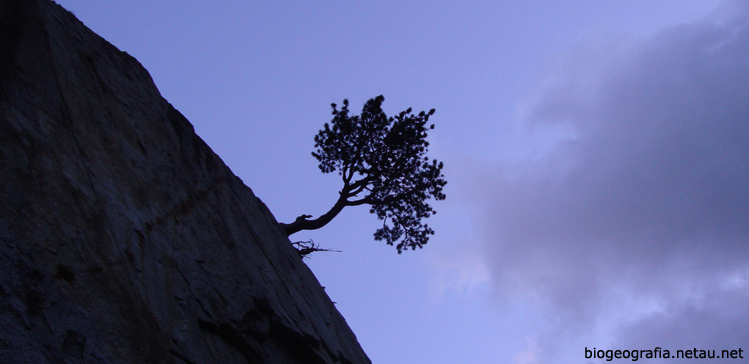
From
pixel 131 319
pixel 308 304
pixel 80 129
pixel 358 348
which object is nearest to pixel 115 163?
pixel 80 129

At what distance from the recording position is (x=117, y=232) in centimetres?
781

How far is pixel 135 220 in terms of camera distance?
838 cm

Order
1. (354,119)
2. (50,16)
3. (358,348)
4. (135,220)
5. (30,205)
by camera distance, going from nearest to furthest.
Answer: (30,205)
(135,220)
(50,16)
(358,348)
(354,119)

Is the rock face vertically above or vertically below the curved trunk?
below

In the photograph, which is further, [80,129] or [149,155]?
[149,155]

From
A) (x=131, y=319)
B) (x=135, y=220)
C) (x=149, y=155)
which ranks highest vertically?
(x=149, y=155)

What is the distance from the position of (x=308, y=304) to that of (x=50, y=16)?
7.42m

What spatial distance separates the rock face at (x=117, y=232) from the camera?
6516 millimetres

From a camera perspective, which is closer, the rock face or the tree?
the rock face

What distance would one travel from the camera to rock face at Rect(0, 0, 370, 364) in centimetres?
652

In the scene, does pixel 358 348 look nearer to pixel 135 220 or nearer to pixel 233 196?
pixel 233 196

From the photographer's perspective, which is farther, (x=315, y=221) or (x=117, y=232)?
(x=315, y=221)

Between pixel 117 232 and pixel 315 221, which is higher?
pixel 315 221

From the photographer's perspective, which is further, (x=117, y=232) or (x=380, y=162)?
(x=380, y=162)
